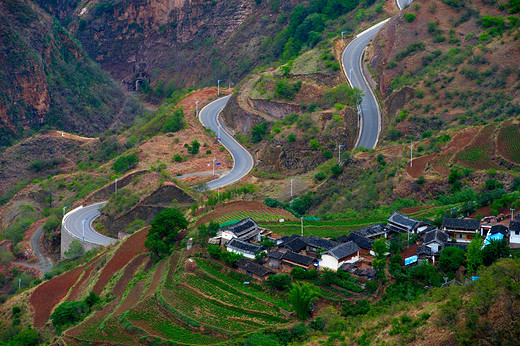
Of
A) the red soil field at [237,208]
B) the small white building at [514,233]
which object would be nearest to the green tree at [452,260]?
the small white building at [514,233]

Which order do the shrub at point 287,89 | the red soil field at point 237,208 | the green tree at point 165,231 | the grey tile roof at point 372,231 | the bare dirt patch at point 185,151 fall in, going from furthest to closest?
the shrub at point 287,89
the bare dirt patch at point 185,151
the red soil field at point 237,208
the green tree at point 165,231
the grey tile roof at point 372,231

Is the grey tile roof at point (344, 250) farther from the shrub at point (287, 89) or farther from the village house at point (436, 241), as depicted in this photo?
the shrub at point (287, 89)

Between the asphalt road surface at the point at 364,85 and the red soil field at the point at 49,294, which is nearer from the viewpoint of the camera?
the red soil field at the point at 49,294

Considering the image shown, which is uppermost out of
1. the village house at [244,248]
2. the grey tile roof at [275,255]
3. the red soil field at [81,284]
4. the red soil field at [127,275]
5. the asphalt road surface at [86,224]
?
the village house at [244,248]

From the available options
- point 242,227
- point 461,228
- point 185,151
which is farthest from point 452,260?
point 185,151

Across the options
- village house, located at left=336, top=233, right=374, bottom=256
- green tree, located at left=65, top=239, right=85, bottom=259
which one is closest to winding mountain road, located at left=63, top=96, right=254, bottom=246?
green tree, located at left=65, top=239, right=85, bottom=259

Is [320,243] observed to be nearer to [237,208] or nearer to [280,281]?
[280,281]

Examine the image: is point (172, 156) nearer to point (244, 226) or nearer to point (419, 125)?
point (419, 125)

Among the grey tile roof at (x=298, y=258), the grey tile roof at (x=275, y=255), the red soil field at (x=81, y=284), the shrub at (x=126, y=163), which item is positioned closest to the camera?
the grey tile roof at (x=298, y=258)
